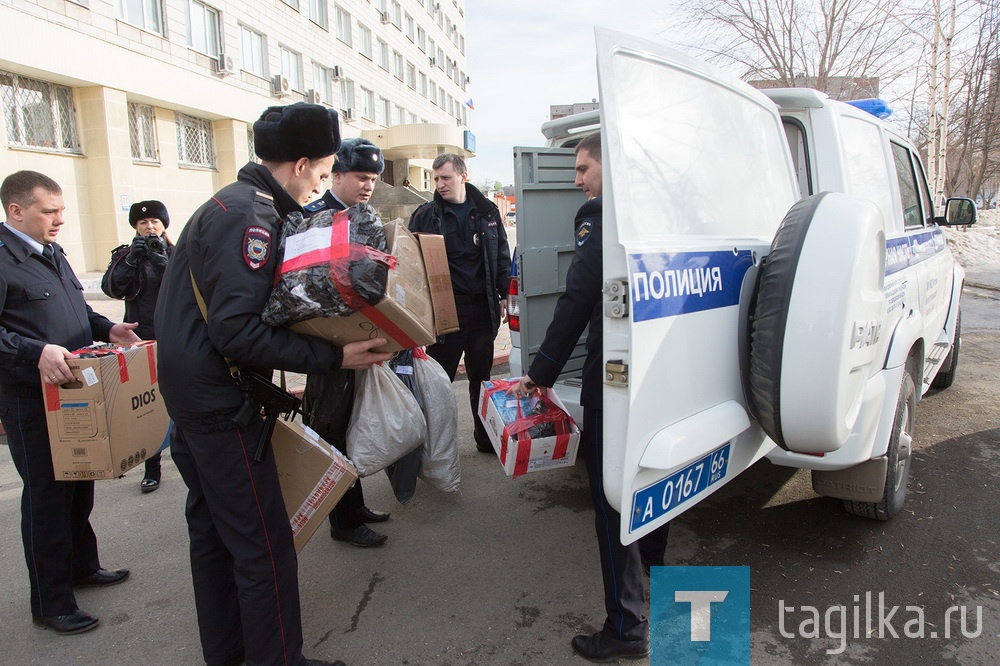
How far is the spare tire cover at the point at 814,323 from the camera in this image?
1.91 metres

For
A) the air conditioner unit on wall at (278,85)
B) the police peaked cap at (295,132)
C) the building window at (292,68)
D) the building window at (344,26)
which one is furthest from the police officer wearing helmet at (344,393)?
the building window at (344,26)

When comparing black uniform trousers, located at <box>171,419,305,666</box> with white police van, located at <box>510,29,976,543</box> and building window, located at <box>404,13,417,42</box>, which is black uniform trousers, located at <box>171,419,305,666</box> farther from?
building window, located at <box>404,13,417,42</box>

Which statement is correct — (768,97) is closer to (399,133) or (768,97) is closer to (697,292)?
(697,292)

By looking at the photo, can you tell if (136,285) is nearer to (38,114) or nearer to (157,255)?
(157,255)

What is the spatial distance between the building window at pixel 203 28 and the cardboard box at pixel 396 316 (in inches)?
707

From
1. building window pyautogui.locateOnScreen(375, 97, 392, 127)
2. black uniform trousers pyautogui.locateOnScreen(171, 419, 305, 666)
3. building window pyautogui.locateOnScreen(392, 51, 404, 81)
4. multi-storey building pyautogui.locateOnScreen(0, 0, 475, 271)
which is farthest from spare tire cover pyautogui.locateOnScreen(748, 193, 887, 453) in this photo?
building window pyautogui.locateOnScreen(392, 51, 404, 81)

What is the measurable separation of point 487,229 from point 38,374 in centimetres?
261

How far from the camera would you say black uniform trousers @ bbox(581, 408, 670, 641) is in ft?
7.41

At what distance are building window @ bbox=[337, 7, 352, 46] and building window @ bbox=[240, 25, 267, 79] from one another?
6679 millimetres

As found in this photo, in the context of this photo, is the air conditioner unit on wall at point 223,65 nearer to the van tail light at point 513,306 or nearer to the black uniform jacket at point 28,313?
the van tail light at point 513,306

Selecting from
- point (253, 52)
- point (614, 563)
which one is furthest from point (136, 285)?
point (253, 52)

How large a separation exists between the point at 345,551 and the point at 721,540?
6.19ft

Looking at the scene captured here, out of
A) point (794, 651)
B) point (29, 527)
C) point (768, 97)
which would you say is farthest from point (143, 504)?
point (768, 97)

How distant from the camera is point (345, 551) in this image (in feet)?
10.6
